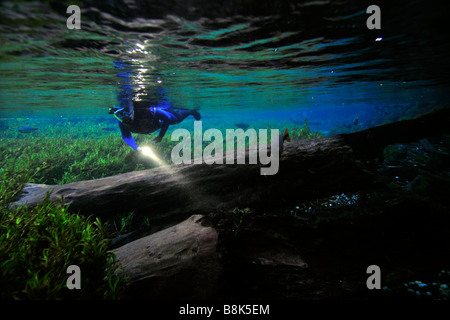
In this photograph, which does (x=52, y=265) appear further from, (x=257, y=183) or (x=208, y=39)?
(x=208, y=39)

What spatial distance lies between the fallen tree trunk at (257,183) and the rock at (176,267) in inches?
62.1

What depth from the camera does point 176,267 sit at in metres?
3.05

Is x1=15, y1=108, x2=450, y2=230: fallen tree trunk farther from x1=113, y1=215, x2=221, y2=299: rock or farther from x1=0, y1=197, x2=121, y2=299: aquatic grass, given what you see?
x1=0, y1=197, x2=121, y2=299: aquatic grass

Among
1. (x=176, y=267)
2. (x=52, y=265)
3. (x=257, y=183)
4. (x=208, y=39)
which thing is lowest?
(x=176, y=267)

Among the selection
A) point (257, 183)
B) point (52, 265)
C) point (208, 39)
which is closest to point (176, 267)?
point (52, 265)

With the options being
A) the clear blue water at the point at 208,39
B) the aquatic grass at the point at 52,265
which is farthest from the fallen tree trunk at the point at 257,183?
the clear blue water at the point at 208,39

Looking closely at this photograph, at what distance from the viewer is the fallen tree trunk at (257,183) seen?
5055mm

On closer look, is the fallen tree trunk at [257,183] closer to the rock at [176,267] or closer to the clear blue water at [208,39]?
the rock at [176,267]

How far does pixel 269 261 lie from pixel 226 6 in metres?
5.95

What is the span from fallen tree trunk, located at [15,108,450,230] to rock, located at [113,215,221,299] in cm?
158

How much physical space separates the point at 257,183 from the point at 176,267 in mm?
2987

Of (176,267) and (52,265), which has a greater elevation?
(52,265)

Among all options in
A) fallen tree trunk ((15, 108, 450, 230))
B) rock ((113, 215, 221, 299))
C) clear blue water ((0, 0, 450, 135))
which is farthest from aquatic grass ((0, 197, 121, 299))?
clear blue water ((0, 0, 450, 135))
